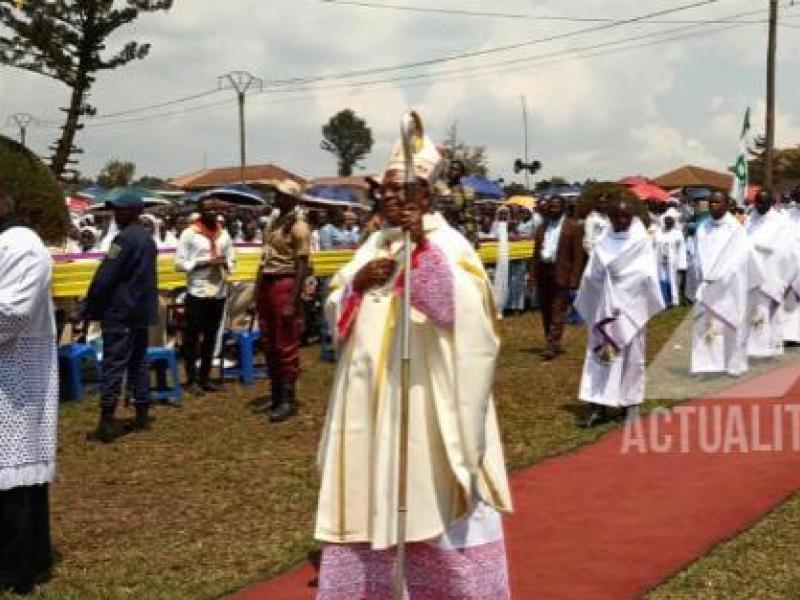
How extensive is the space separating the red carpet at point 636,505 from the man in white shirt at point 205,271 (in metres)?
3.93

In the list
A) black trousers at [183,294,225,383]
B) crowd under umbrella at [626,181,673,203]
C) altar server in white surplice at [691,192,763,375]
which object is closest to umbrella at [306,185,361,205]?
crowd under umbrella at [626,181,673,203]

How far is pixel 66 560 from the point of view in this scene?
586 cm

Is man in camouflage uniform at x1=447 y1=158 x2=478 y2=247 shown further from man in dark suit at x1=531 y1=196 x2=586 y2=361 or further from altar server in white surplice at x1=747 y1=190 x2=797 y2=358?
altar server in white surplice at x1=747 y1=190 x2=797 y2=358

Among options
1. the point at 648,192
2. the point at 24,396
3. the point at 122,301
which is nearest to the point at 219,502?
the point at 24,396

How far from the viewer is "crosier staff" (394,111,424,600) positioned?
3748 millimetres

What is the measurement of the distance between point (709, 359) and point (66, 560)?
751cm

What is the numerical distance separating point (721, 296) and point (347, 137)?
10677 cm

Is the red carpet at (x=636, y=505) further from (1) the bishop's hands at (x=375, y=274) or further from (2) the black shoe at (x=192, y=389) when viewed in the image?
(2) the black shoe at (x=192, y=389)

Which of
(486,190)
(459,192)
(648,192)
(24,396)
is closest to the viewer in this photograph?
(24,396)

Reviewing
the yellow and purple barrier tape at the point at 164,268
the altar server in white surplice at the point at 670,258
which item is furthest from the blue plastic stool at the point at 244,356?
the altar server in white surplice at the point at 670,258

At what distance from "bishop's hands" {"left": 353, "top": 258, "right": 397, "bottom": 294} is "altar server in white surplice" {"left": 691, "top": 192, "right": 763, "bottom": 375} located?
26.2 ft

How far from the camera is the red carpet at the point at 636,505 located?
5473 millimetres

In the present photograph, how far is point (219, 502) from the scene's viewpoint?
6949mm

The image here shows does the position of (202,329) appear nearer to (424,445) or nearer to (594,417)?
(594,417)
